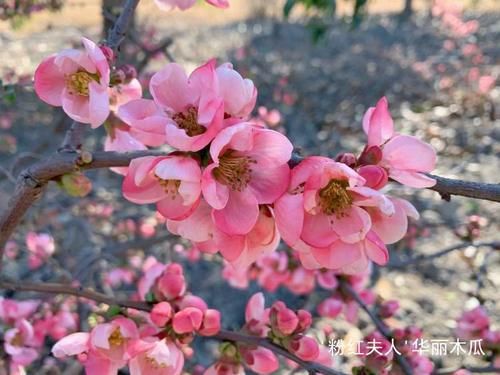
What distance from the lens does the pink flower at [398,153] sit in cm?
60

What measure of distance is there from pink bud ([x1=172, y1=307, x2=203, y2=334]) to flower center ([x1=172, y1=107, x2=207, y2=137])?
0.96ft

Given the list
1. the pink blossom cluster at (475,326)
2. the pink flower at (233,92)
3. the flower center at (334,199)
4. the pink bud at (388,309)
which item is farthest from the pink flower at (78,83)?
the pink blossom cluster at (475,326)

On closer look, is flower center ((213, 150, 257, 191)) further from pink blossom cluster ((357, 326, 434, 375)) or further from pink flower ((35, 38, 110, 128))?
pink blossom cluster ((357, 326, 434, 375))

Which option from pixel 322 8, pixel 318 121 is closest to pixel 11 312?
pixel 322 8

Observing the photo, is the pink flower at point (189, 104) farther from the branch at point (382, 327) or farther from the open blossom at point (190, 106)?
the branch at point (382, 327)

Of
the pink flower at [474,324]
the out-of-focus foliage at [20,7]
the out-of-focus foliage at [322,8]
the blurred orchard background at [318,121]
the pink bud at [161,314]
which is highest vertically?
the pink bud at [161,314]

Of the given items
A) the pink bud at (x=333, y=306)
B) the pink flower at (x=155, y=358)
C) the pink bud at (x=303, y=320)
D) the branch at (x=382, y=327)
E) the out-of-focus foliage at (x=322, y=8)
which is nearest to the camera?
the pink flower at (x=155, y=358)

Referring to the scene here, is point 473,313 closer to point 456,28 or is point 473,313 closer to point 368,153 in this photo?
point 368,153

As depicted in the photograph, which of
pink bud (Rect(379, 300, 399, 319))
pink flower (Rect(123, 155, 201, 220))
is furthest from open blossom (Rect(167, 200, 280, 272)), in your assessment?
pink bud (Rect(379, 300, 399, 319))

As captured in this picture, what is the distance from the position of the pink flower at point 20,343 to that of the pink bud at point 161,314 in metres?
0.38

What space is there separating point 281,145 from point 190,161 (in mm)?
78

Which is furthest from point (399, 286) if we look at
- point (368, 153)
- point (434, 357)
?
point (368, 153)

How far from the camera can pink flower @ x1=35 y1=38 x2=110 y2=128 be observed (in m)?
0.63

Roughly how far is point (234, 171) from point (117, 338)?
34 cm
